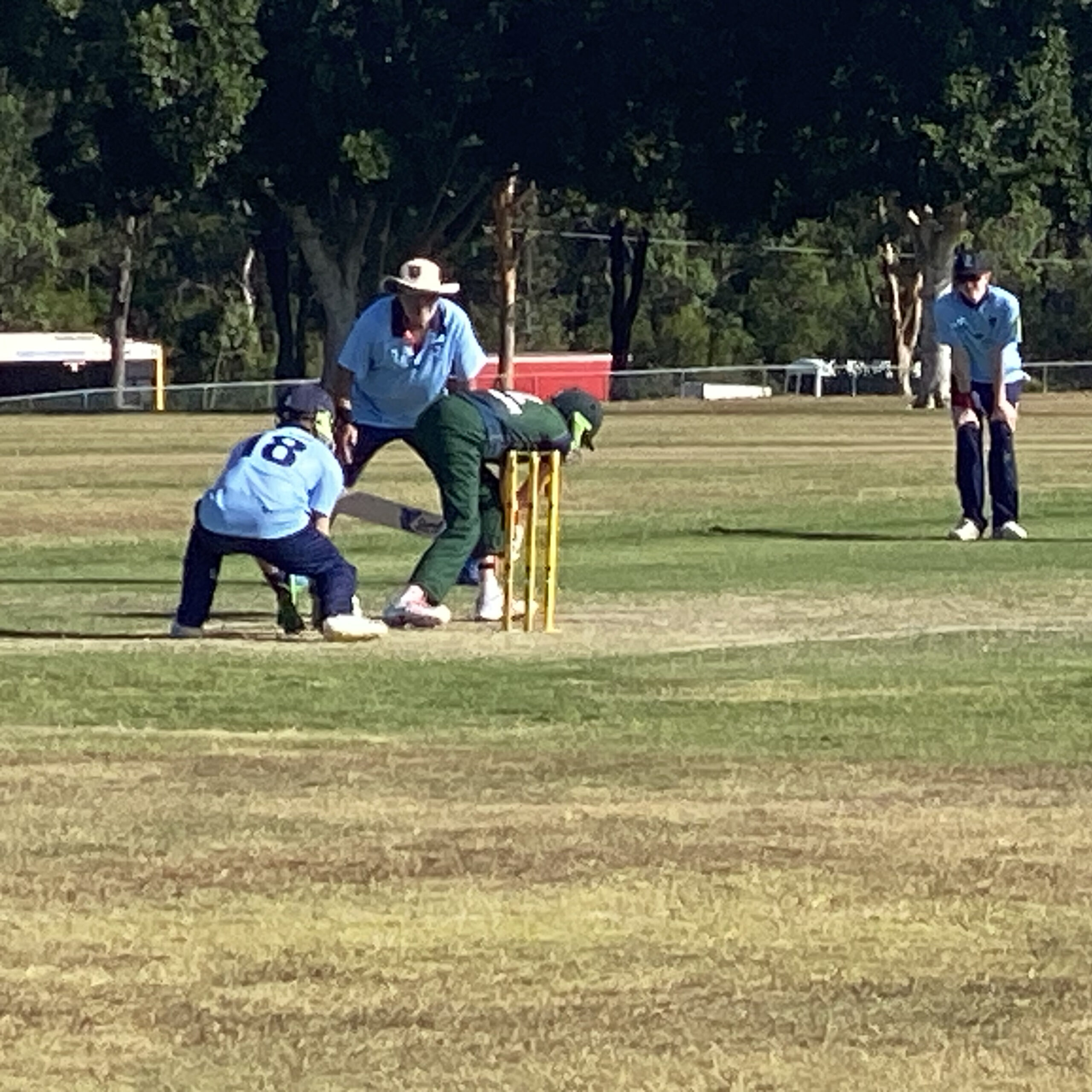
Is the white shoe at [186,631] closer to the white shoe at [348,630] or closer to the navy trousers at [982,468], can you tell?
the white shoe at [348,630]

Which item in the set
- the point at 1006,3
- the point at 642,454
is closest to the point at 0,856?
the point at 642,454

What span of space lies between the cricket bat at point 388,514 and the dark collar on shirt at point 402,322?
945 millimetres

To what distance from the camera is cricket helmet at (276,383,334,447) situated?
48.4 feet

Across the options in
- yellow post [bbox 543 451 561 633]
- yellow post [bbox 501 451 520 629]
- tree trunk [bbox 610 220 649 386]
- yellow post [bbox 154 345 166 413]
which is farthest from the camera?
tree trunk [bbox 610 220 649 386]

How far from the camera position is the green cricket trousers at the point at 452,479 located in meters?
15.1

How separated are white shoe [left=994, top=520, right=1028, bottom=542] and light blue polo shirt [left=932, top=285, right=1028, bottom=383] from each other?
870 millimetres

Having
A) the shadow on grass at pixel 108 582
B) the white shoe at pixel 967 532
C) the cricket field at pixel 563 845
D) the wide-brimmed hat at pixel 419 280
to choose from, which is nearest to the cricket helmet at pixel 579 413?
the cricket field at pixel 563 845

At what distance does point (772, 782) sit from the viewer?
9.95 m

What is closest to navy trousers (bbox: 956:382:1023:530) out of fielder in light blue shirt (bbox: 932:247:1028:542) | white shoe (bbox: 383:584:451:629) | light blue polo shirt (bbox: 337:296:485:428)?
fielder in light blue shirt (bbox: 932:247:1028:542)

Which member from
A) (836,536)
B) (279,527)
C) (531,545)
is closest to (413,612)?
(531,545)

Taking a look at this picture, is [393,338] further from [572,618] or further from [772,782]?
[772,782]

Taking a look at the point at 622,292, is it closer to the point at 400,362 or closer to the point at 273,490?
the point at 400,362

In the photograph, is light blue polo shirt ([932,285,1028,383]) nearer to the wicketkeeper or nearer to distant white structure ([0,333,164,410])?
the wicketkeeper

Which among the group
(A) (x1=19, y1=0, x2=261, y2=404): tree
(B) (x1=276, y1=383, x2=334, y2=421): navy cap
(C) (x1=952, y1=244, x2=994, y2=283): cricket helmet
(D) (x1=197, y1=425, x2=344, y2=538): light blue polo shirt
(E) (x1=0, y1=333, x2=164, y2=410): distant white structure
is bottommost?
(E) (x1=0, y1=333, x2=164, y2=410): distant white structure
